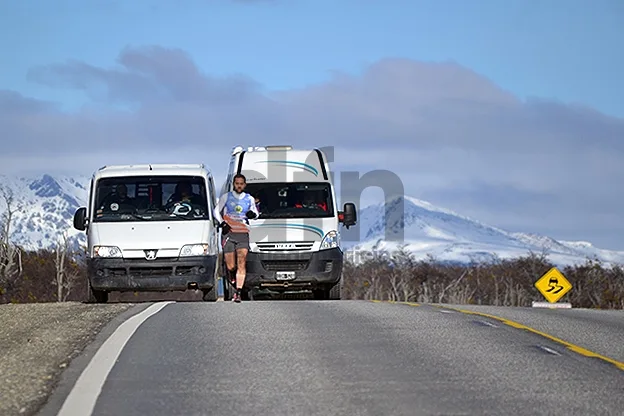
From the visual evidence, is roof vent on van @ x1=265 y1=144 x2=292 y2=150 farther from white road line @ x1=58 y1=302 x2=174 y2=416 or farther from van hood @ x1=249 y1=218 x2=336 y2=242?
white road line @ x1=58 y1=302 x2=174 y2=416

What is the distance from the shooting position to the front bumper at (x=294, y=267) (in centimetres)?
2258

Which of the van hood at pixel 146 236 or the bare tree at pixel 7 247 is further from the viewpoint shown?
the bare tree at pixel 7 247

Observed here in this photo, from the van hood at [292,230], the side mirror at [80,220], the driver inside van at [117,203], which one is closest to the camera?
the side mirror at [80,220]

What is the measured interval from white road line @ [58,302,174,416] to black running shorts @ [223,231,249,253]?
4913mm

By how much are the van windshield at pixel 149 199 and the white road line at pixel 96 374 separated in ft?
21.0

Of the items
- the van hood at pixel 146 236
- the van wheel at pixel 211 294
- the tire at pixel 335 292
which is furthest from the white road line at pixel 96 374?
the tire at pixel 335 292

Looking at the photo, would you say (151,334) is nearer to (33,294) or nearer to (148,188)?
(148,188)

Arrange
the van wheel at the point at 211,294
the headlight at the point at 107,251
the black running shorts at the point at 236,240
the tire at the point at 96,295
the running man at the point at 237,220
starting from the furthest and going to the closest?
the van wheel at the point at 211,294
the tire at the point at 96,295
the headlight at the point at 107,251
the black running shorts at the point at 236,240
the running man at the point at 237,220

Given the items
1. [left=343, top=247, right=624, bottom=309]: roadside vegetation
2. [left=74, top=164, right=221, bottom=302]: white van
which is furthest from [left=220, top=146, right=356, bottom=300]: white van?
[left=343, top=247, right=624, bottom=309]: roadside vegetation

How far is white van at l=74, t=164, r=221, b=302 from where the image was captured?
2070 centimetres

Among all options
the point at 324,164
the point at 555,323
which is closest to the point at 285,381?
the point at 555,323

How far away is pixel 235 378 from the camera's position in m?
10.0

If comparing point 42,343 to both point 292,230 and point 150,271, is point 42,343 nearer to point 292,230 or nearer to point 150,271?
point 150,271

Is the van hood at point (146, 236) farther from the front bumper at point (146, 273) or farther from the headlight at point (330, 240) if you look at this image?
the headlight at point (330, 240)
